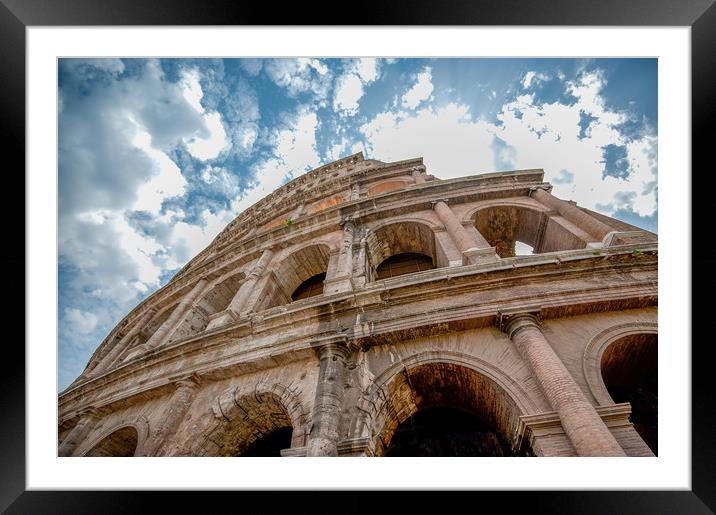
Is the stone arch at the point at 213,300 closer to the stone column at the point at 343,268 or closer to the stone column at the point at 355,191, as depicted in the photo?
the stone column at the point at 343,268

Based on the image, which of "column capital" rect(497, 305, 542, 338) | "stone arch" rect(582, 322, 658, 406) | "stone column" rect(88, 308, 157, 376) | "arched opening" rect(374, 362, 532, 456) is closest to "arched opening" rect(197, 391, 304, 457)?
"arched opening" rect(374, 362, 532, 456)

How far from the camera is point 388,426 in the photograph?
5.42 m

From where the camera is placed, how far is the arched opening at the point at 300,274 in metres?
10.5

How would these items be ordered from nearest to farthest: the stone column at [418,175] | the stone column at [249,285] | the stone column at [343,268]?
the stone column at [343,268] → the stone column at [249,285] → the stone column at [418,175]

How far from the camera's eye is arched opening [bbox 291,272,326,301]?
10711 millimetres

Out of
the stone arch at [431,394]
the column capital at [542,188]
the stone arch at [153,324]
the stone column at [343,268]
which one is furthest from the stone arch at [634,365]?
the stone arch at [153,324]

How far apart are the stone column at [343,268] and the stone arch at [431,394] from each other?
2.20m

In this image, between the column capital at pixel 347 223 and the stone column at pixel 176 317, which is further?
the column capital at pixel 347 223

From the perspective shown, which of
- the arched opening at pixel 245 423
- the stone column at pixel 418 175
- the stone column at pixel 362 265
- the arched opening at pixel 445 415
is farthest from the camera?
the stone column at pixel 418 175

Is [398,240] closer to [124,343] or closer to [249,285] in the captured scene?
[249,285]

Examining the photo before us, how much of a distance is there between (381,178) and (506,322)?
39.6ft

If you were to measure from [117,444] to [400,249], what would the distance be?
28.0ft
